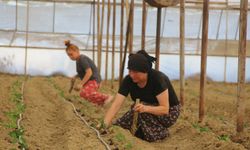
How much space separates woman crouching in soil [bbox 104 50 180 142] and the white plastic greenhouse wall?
16486 millimetres

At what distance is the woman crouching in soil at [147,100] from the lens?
6.79 m

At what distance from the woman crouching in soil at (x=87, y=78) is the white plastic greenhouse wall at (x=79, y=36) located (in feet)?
40.5

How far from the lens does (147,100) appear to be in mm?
7285

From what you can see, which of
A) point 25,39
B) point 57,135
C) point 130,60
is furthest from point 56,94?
point 25,39

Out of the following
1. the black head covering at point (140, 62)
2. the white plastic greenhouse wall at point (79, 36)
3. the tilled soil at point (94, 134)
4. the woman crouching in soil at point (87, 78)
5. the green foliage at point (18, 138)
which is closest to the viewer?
the green foliage at point (18, 138)

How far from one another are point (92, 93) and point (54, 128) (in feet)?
9.60

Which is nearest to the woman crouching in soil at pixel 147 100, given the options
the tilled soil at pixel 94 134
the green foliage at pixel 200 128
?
the tilled soil at pixel 94 134

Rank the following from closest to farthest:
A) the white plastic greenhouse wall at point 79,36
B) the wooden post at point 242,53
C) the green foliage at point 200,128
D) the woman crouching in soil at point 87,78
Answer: the wooden post at point 242,53 < the green foliage at point 200,128 < the woman crouching in soil at point 87,78 < the white plastic greenhouse wall at point 79,36

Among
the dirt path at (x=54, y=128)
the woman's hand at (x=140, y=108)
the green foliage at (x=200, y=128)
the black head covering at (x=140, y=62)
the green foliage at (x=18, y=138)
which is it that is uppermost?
the black head covering at (x=140, y=62)

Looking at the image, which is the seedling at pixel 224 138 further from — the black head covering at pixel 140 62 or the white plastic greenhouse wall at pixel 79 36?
the white plastic greenhouse wall at pixel 79 36

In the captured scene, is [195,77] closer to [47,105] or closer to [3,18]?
[3,18]

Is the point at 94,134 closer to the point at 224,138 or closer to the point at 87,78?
the point at 224,138

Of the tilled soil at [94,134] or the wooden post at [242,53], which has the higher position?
the wooden post at [242,53]

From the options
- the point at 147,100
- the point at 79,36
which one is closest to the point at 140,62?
the point at 147,100
